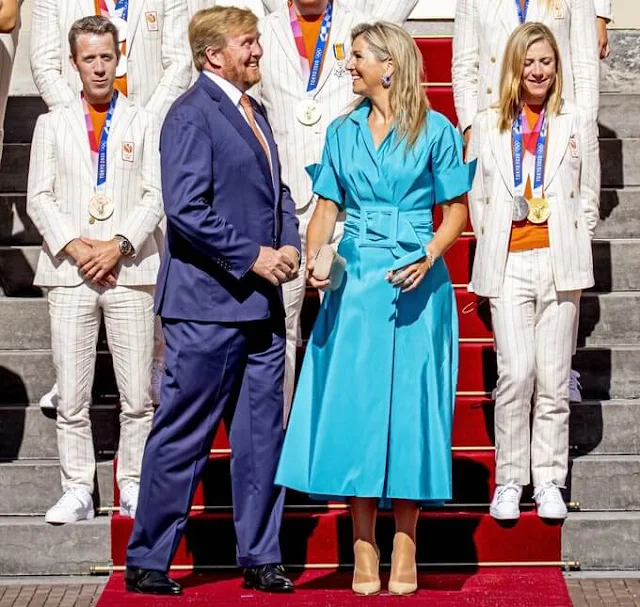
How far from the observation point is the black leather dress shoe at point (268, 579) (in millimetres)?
7378

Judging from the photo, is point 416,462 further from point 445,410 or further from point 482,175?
point 482,175

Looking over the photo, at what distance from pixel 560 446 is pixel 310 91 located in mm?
1916

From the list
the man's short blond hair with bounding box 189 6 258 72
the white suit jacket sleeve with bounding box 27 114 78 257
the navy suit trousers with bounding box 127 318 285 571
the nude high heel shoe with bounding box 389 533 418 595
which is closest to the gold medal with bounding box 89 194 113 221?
the white suit jacket sleeve with bounding box 27 114 78 257

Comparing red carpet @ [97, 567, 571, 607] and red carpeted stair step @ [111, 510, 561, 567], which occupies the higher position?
red carpeted stair step @ [111, 510, 561, 567]

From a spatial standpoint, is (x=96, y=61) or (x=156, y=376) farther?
(x=156, y=376)

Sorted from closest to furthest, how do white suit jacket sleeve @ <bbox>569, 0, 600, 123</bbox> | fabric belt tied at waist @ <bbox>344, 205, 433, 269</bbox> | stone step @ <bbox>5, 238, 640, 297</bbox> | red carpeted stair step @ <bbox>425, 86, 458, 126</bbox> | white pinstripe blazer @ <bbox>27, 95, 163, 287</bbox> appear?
fabric belt tied at waist @ <bbox>344, 205, 433, 269</bbox>, white pinstripe blazer @ <bbox>27, 95, 163, 287</bbox>, white suit jacket sleeve @ <bbox>569, 0, 600, 123</bbox>, stone step @ <bbox>5, 238, 640, 297</bbox>, red carpeted stair step @ <bbox>425, 86, 458, 126</bbox>

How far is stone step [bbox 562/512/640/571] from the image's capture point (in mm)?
7945

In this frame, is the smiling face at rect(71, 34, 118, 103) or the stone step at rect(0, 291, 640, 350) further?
the stone step at rect(0, 291, 640, 350)

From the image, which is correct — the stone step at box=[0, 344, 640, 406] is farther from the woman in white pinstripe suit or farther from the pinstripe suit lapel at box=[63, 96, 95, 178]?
the pinstripe suit lapel at box=[63, 96, 95, 178]

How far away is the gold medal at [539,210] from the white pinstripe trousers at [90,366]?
5.58 ft

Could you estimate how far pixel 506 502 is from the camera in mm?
7883

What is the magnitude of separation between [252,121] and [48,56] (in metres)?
1.60

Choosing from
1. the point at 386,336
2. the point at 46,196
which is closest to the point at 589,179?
the point at 386,336

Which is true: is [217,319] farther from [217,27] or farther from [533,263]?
[533,263]
